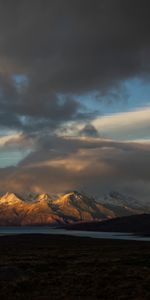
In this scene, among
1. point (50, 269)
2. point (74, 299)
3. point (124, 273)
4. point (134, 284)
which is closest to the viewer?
point (74, 299)

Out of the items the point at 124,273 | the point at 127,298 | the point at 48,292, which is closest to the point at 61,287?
the point at 48,292

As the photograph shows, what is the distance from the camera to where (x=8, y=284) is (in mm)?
48594

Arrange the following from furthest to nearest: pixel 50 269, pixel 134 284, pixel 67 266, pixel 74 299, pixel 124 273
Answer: pixel 67 266 → pixel 50 269 → pixel 124 273 → pixel 134 284 → pixel 74 299

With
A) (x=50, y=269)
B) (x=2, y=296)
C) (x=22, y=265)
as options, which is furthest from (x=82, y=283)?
(x=22, y=265)

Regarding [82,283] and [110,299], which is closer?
[110,299]

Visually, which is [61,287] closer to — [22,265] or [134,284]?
[134,284]

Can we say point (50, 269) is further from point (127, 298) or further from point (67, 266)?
point (127, 298)

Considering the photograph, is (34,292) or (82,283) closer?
(34,292)

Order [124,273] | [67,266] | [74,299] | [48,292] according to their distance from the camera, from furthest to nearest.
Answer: [67,266] → [124,273] → [48,292] → [74,299]

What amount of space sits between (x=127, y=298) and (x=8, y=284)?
47.3 feet

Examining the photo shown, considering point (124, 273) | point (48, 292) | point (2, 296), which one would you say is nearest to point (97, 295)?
point (48, 292)

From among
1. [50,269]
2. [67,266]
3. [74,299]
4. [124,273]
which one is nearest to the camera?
[74,299]

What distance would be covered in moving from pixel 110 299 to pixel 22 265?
2915 cm

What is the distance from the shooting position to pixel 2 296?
42.3 m
